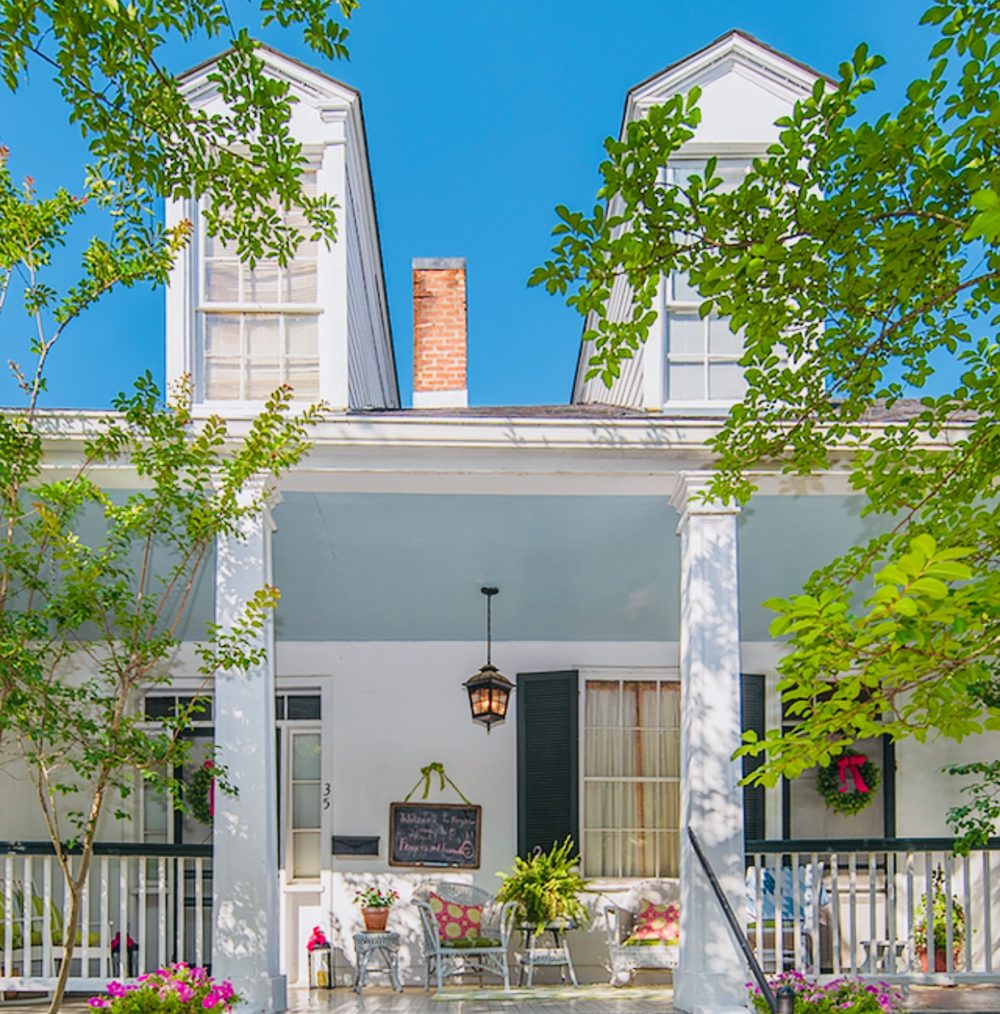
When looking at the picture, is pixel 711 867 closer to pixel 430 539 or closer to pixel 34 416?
pixel 430 539

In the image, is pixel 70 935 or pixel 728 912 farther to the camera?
pixel 728 912

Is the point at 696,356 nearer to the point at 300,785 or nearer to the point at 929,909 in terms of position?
the point at 929,909

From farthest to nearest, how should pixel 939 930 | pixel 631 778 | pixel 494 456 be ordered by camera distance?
pixel 631 778
pixel 939 930
pixel 494 456

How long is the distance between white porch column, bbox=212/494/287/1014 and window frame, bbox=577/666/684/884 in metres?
3.16

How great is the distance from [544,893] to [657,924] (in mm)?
835

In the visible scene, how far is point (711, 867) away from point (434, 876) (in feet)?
11.1

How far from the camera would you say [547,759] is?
28.4 ft

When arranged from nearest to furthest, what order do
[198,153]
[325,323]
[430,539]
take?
[198,153]
[325,323]
[430,539]

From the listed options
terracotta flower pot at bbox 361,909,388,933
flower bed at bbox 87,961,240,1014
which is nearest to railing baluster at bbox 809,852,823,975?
flower bed at bbox 87,961,240,1014

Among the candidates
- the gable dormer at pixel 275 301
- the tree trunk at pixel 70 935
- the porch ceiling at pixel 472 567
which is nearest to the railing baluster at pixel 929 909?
the porch ceiling at pixel 472 567

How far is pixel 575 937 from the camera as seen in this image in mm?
8531

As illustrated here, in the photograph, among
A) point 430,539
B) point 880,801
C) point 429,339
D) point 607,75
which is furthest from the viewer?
point 607,75

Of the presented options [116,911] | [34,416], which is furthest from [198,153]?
[116,911]

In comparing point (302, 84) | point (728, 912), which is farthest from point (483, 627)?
point (302, 84)
